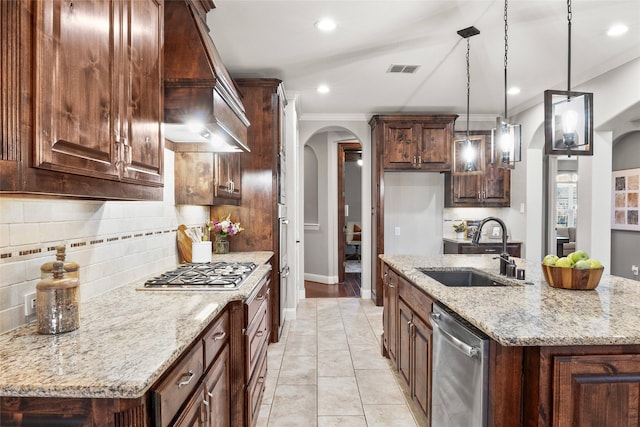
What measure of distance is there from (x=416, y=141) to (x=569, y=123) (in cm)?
324

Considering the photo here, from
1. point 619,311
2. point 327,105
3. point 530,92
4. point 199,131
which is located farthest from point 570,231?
point 199,131

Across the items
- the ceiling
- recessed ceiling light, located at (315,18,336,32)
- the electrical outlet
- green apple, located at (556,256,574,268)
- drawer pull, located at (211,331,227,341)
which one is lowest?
drawer pull, located at (211,331,227,341)

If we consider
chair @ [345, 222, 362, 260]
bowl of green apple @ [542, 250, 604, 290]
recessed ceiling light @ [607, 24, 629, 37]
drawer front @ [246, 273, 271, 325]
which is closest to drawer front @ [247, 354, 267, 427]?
drawer front @ [246, 273, 271, 325]

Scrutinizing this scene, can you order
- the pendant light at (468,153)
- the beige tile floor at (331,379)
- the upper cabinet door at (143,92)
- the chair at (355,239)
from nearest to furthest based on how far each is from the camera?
the upper cabinet door at (143,92) < the beige tile floor at (331,379) < the pendant light at (468,153) < the chair at (355,239)

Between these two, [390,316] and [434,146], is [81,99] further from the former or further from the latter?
[434,146]

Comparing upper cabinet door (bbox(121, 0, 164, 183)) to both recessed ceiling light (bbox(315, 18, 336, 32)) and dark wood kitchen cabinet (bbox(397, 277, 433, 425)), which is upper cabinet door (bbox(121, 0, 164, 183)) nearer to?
recessed ceiling light (bbox(315, 18, 336, 32))

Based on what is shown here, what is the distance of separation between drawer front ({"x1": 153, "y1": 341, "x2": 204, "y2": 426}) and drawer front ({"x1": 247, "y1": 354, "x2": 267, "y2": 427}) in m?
0.77

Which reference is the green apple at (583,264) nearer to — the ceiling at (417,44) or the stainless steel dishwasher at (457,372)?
the stainless steel dishwasher at (457,372)

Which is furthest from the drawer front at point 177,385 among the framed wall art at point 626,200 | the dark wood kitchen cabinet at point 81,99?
the framed wall art at point 626,200

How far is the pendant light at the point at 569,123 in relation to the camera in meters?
2.02

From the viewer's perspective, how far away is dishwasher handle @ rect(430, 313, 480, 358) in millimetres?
1474

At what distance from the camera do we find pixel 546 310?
158 cm

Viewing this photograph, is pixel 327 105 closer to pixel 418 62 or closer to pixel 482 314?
pixel 418 62

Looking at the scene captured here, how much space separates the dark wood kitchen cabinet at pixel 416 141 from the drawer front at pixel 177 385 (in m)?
4.24
